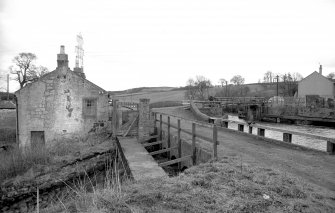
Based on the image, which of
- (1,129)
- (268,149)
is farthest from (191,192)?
(1,129)

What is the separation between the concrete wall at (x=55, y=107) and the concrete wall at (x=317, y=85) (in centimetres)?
5222

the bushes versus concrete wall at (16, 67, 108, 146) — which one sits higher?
concrete wall at (16, 67, 108, 146)

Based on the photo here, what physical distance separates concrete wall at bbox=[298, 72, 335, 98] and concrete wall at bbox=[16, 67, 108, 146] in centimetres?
5222

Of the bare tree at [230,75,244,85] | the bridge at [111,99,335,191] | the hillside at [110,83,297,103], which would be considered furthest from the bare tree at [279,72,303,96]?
the bridge at [111,99,335,191]

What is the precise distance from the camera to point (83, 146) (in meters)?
14.6

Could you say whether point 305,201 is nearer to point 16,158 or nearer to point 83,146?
point 16,158

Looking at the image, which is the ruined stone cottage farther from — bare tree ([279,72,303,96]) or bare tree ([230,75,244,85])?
bare tree ([230,75,244,85])

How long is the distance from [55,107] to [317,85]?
54548 mm

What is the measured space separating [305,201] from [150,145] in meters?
A: 9.81

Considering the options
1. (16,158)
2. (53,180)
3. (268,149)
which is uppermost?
(268,149)

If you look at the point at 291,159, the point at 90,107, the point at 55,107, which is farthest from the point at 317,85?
the point at 291,159

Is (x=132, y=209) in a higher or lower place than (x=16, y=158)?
higher

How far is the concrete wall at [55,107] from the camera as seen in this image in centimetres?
1645

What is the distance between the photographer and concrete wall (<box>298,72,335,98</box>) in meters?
52.4
